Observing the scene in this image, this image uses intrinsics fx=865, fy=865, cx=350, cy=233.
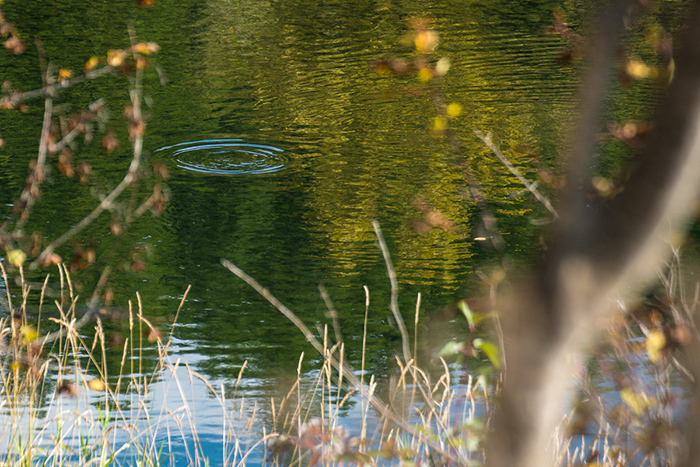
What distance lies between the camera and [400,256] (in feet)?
25.3

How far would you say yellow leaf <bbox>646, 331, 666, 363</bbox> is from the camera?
1.80m

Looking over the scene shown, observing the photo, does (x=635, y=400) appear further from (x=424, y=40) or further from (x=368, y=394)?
(x=424, y=40)

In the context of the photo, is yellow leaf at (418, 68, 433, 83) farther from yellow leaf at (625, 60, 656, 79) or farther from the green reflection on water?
yellow leaf at (625, 60, 656, 79)

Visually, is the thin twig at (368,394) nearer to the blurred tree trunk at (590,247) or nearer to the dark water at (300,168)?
the blurred tree trunk at (590,247)

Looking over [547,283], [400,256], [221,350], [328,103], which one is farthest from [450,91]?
[547,283]

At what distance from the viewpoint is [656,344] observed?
1811 mm

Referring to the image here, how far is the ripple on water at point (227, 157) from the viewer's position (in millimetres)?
10125

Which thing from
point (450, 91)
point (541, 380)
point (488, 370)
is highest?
point (541, 380)

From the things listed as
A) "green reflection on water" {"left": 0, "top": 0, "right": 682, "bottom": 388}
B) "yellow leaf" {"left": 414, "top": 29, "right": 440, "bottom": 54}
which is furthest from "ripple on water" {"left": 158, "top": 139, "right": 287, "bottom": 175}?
"yellow leaf" {"left": 414, "top": 29, "right": 440, "bottom": 54}

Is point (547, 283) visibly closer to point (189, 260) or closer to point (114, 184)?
point (189, 260)

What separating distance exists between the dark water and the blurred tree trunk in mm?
1673

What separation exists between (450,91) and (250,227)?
18.1 feet

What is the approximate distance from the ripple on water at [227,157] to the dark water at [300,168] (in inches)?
1.4

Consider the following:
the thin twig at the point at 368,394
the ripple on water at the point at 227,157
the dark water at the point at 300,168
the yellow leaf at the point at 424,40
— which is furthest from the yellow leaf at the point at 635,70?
the ripple on water at the point at 227,157
